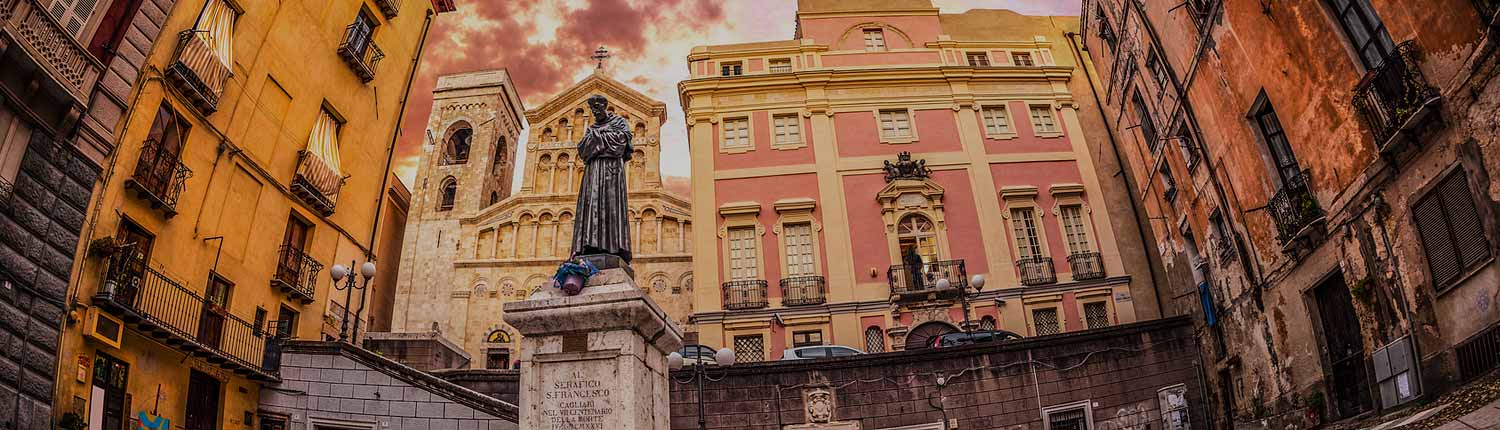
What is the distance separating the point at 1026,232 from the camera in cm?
2884

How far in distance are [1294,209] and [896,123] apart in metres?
17.2

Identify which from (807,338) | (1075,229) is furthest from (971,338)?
(1075,229)

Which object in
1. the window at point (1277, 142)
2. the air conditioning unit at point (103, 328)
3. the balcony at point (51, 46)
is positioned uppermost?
the balcony at point (51, 46)

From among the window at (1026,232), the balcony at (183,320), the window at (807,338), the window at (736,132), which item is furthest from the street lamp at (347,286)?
the window at (1026,232)

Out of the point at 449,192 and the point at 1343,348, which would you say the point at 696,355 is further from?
the point at 449,192

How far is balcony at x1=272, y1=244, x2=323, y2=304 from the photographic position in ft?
61.8

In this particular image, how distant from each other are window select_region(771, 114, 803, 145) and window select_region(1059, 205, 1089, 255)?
372 inches

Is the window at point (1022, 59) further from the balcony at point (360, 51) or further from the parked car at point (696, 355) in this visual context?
the balcony at point (360, 51)

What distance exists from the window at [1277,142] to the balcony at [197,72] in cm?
1941

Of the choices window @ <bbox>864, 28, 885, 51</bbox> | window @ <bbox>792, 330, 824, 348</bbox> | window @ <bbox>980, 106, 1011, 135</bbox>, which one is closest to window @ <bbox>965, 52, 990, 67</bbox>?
window @ <bbox>980, 106, 1011, 135</bbox>

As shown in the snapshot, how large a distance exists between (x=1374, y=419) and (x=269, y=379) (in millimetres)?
19112

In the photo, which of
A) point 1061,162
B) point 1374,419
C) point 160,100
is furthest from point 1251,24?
point 160,100

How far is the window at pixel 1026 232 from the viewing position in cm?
2836

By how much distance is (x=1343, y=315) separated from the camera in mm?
13891
